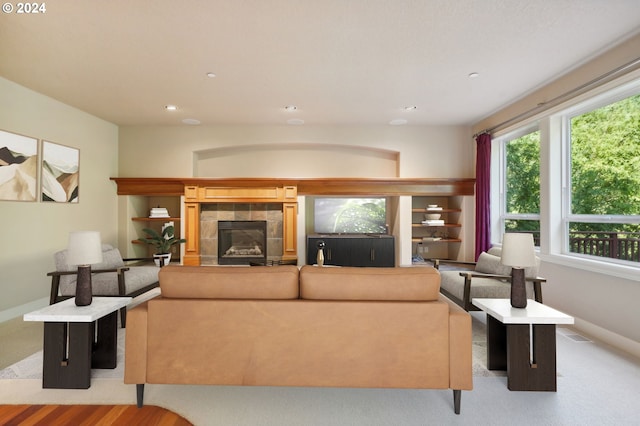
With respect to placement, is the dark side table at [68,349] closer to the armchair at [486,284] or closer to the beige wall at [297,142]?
the armchair at [486,284]

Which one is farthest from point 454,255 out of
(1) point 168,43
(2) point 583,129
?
(1) point 168,43

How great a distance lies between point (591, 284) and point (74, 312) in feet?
15.2

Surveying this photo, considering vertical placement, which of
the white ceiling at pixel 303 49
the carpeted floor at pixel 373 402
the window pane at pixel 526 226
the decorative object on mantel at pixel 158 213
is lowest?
the carpeted floor at pixel 373 402

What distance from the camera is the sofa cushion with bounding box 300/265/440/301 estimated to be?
1975mm

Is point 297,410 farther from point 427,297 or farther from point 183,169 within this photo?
point 183,169

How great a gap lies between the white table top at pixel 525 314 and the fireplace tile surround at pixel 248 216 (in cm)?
447

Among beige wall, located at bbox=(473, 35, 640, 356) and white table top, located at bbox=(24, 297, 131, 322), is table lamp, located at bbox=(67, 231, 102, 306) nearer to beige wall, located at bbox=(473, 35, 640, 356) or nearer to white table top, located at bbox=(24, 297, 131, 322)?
white table top, located at bbox=(24, 297, 131, 322)

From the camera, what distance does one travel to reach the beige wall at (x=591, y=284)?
298 cm

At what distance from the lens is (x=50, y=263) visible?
4.55m

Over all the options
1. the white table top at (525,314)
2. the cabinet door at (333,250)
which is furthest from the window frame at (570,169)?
the cabinet door at (333,250)

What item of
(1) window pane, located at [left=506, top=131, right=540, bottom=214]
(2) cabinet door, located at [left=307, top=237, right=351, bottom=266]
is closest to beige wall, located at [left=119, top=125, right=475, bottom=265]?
(2) cabinet door, located at [left=307, top=237, right=351, bottom=266]

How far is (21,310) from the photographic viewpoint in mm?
4066

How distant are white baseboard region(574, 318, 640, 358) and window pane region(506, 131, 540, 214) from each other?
5.64ft

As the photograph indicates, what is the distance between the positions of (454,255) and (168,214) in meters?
5.72
